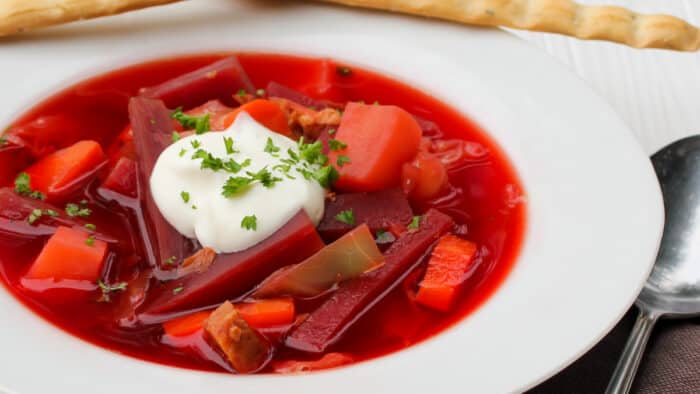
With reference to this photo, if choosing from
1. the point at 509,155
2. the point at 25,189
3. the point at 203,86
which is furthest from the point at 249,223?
the point at 509,155

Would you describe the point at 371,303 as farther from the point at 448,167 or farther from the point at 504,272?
the point at 448,167

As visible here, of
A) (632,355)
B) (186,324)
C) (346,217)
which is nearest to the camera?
(186,324)

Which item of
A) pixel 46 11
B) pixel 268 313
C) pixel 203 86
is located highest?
pixel 46 11

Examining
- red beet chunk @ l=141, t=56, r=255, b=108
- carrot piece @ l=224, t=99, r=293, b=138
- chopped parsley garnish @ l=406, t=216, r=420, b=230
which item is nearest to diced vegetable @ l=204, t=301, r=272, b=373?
chopped parsley garnish @ l=406, t=216, r=420, b=230

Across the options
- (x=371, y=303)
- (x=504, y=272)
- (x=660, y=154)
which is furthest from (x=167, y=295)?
(x=660, y=154)

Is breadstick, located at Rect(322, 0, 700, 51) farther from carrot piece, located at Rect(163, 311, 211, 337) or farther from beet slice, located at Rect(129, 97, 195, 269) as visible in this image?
carrot piece, located at Rect(163, 311, 211, 337)

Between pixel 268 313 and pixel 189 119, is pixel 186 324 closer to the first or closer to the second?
pixel 268 313

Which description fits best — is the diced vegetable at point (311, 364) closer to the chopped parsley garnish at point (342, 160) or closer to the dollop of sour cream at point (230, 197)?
the dollop of sour cream at point (230, 197)
